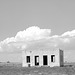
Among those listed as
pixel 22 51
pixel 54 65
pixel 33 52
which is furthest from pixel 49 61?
pixel 22 51

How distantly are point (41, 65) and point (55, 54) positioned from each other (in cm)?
483

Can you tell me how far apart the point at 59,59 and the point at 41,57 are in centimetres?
470

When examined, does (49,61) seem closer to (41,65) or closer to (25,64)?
(41,65)

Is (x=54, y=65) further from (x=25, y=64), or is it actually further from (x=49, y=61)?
(x=25, y=64)

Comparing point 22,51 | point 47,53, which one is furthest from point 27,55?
point 47,53

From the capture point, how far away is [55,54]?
168 feet

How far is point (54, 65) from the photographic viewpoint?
51531 mm

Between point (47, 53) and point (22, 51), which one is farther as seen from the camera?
point (22, 51)

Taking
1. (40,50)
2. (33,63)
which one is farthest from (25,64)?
(40,50)

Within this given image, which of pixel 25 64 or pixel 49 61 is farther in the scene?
pixel 25 64

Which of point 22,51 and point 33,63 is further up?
point 22,51

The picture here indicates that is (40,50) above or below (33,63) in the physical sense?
above

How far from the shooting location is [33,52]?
53.2 m

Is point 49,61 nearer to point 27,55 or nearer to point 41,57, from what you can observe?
point 41,57
